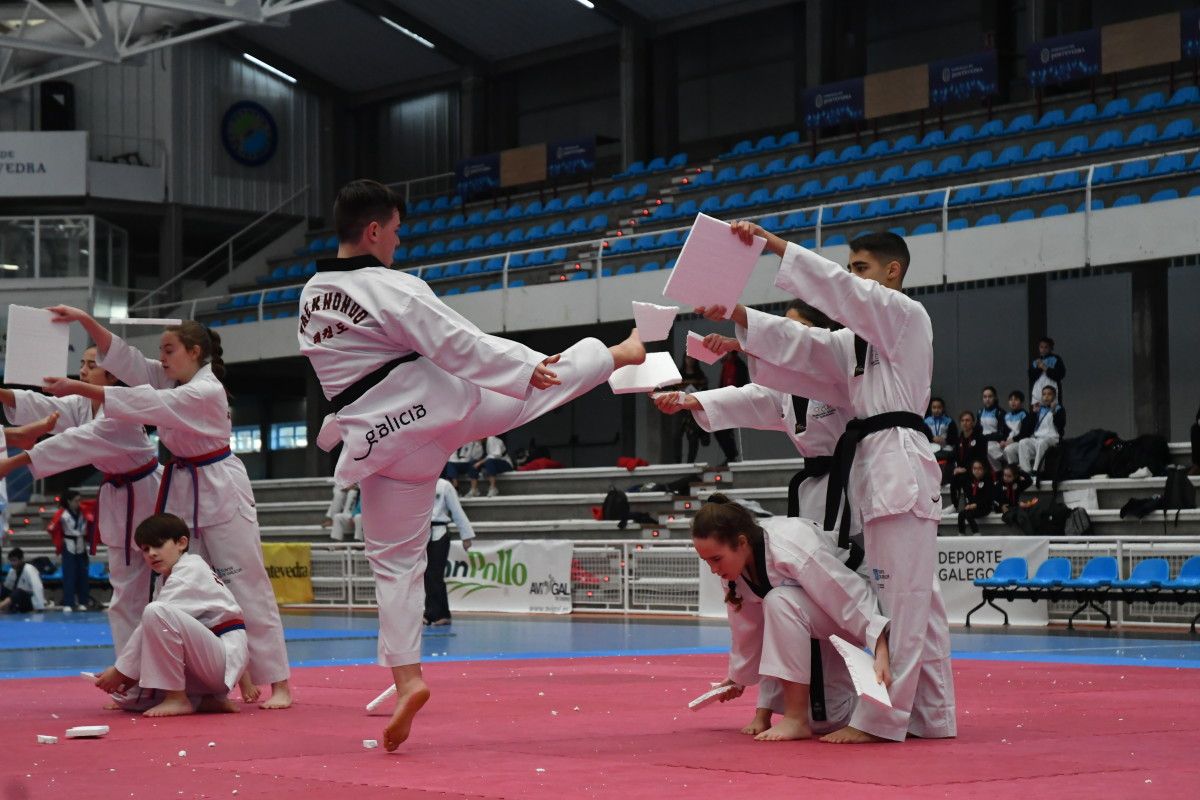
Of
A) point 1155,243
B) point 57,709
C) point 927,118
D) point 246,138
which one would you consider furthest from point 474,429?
point 246,138

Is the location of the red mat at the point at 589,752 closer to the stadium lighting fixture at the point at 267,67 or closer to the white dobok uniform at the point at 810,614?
the white dobok uniform at the point at 810,614

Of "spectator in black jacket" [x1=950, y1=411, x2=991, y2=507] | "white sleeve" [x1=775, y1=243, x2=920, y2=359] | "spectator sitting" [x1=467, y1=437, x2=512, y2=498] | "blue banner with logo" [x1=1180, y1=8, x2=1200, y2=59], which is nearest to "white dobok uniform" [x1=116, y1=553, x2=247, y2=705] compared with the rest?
"white sleeve" [x1=775, y1=243, x2=920, y2=359]

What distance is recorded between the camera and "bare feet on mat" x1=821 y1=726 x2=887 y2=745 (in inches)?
195

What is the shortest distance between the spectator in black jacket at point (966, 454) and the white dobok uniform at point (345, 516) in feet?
28.8

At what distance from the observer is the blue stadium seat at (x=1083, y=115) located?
2217cm

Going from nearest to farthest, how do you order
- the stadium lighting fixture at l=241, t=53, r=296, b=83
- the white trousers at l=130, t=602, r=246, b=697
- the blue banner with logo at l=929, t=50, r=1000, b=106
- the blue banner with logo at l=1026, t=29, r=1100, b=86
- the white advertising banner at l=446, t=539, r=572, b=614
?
the white trousers at l=130, t=602, r=246, b=697 → the white advertising banner at l=446, t=539, r=572, b=614 → the blue banner with logo at l=1026, t=29, r=1100, b=86 → the blue banner with logo at l=929, t=50, r=1000, b=106 → the stadium lighting fixture at l=241, t=53, r=296, b=83

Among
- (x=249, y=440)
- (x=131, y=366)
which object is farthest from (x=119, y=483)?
(x=249, y=440)

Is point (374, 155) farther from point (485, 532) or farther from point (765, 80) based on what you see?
point (485, 532)

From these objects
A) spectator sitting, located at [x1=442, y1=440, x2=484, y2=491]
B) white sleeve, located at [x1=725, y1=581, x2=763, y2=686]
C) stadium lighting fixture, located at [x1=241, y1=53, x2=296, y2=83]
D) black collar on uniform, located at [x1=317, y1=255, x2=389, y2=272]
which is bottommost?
white sleeve, located at [x1=725, y1=581, x2=763, y2=686]

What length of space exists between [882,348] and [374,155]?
106ft

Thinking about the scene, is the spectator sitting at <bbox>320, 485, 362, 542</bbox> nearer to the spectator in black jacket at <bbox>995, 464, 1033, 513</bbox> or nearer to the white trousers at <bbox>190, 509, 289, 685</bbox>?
the spectator in black jacket at <bbox>995, 464, 1033, 513</bbox>

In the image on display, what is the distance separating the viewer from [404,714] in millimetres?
4793

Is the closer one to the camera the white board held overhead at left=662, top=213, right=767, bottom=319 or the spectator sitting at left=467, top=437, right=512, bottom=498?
the white board held overhead at left=662, top=213, right=767, bottom=319

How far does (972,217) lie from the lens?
818 inches
